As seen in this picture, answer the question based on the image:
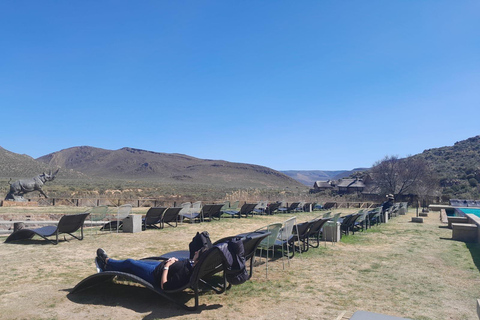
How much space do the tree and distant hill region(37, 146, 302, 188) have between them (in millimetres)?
46201

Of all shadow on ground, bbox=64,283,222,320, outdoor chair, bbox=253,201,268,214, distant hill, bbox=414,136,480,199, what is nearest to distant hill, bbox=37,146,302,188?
distant hill, bbox=414,136,480,199

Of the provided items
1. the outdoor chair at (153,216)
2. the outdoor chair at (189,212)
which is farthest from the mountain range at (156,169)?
the outdoor chair at (153,216)

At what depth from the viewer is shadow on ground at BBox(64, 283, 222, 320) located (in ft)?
14.1

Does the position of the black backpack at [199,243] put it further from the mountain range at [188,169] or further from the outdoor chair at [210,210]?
the mountain range at [188,169]

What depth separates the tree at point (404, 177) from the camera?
42659mm

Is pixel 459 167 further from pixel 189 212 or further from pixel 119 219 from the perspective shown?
pixel 119 219

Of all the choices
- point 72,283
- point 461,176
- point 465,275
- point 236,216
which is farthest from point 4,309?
point 461,176

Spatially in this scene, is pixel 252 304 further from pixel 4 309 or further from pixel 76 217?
pixel 76 217

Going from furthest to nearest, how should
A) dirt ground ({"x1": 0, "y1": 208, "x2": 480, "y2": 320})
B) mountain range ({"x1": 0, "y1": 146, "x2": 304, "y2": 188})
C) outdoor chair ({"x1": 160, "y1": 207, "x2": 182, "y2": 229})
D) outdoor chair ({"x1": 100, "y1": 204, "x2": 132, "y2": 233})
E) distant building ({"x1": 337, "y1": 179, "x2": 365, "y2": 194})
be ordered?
mountain range ({"x1": 0, "y1": 146, "x2": 304, "y2": 188}) < distant building ({"x1": 337, "y1": 179, "x2": 365, "y2": 194}) < outdoor chair ({"x1": 160, "y1": 207, "x2": 182, "y2": 229}) < outdoor chair ({"x1": 100, "y1": 204, "x2": 132, "y2": 233}) < dirt ground ({"x1": 0, "y1": 208, "x2": 480, "y2": 320})

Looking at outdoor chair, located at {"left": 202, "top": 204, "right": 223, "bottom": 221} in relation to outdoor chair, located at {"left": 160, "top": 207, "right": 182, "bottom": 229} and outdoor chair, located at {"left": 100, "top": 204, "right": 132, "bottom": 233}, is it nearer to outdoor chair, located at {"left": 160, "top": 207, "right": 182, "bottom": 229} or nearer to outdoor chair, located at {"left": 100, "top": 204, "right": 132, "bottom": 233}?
outdoor chair, located at {"left": 160, "top": 207, "right": 182, "bottom": 229}

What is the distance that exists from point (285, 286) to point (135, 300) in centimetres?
228

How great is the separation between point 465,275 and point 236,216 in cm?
1204

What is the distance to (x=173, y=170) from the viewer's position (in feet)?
408

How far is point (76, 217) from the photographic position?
343 inches
